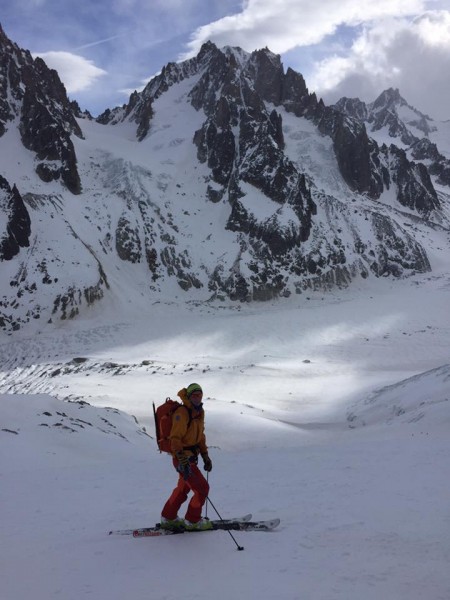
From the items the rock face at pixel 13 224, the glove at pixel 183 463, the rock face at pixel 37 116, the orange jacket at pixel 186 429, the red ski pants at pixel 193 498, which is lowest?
the red ski pants at pixel 193 498

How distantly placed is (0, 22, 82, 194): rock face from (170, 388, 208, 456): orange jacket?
2726 inches

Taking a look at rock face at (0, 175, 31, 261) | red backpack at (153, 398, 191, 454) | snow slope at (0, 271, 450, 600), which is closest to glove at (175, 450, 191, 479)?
red backpack at (153, 398, 191, 454)

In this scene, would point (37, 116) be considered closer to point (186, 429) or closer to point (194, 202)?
point (194, 202)

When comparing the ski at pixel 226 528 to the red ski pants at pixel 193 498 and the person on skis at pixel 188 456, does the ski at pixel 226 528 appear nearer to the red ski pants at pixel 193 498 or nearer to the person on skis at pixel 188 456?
the person on skis at pixel 188 456

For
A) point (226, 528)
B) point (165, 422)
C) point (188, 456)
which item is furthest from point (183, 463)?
point (226, 528)

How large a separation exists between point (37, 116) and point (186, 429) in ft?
255

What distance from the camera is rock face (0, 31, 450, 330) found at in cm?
5834

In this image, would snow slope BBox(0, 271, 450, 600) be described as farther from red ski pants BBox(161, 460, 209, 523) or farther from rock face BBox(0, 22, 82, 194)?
rock face BBox(0, 22, 82, 194)

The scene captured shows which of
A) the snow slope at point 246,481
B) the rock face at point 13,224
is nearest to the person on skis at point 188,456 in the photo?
the snow slope at point 246,481

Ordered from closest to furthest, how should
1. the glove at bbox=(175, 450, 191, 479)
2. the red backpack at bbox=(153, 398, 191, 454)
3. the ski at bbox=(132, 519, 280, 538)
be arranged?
the glove at bbox=(175, 450, 191, 479), the red backpack at bbox=(153, 398, 191, 454), the ski at bbox=(132, 519, 280, 538)

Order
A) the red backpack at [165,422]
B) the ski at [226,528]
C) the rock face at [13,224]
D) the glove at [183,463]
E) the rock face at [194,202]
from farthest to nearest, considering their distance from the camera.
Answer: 1. the rock face at [194,202]
2. the rock face at [13,224]
3. the ski at [226,528]
4. the red backpack at [165,422]
5. the glove at [183,463]

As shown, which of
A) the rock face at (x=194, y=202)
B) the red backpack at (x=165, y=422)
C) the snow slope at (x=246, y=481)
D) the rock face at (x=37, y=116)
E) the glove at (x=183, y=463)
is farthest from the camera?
the rock face at (x=37, y=116)

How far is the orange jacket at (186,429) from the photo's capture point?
6516mm

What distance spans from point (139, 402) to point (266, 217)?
5303 cm
